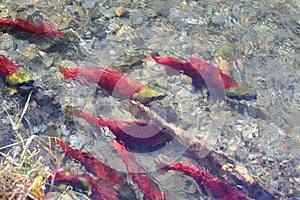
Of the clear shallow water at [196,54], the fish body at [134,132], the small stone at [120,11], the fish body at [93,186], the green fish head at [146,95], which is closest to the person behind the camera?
the fish body at [93,186]

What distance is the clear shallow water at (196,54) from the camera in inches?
156

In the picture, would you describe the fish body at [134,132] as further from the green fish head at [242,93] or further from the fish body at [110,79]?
the green fish head at [242,93]

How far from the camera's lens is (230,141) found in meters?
4.11

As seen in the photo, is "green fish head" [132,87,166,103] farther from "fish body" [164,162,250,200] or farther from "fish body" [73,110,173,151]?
"fish body" [164,162,250,200]

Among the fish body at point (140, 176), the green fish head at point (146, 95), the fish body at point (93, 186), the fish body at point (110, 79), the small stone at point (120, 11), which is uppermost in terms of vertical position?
the small stone at point (120, 11)

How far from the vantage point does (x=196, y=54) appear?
15.6 ft

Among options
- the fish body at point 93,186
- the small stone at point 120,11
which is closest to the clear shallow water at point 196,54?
the small stone at point 120,11

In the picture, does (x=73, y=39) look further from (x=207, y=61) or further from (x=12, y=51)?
(x=207, y=61)

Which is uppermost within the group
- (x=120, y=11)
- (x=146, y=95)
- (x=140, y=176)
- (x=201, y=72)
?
(x=120, y=11)

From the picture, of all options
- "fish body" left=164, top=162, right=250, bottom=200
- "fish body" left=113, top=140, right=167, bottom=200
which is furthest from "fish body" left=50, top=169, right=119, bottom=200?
"fish body" left=164, top=162, right=250, bottom=200

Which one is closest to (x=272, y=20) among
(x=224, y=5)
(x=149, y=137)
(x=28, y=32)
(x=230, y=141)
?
(x=224, y=5)

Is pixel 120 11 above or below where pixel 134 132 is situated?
above

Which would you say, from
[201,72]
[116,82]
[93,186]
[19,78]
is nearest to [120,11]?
[116,82]

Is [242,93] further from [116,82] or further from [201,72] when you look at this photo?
[116,82]
